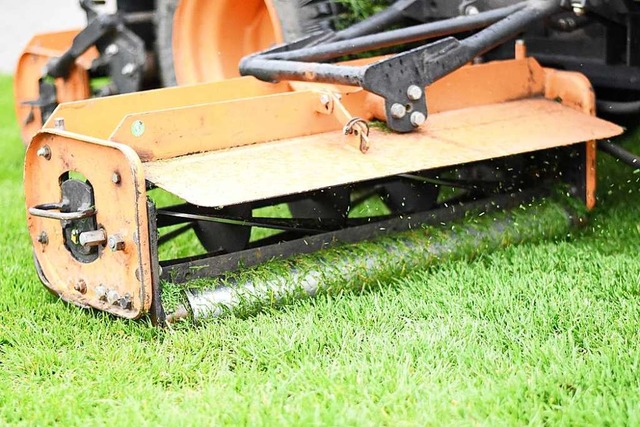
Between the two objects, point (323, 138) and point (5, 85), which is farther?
point (5, 85)

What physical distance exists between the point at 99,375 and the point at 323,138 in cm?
98

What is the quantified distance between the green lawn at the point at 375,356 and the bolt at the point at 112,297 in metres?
0.07

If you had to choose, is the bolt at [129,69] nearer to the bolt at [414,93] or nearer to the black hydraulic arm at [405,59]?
the black hydraulic arm at [405,59]

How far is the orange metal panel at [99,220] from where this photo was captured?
2396 mm

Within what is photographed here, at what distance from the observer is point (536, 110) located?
10.4 feet

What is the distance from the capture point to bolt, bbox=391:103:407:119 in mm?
2832

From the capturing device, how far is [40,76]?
4414 mm

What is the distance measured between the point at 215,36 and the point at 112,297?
70.3 inches

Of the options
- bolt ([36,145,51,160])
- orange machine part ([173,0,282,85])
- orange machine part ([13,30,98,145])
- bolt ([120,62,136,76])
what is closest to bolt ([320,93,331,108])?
bolt ([36,145,51,160])

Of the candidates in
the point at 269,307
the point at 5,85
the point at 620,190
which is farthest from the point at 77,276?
the point at 5,85

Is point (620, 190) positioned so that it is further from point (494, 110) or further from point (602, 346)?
point (602, 346)

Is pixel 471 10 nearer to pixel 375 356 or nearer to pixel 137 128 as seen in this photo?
pixel 137 128

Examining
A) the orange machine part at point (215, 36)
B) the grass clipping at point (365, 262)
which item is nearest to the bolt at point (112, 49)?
the orange machine part at point (215, 36)

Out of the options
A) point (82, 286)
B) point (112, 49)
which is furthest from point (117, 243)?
point (112, 49)
